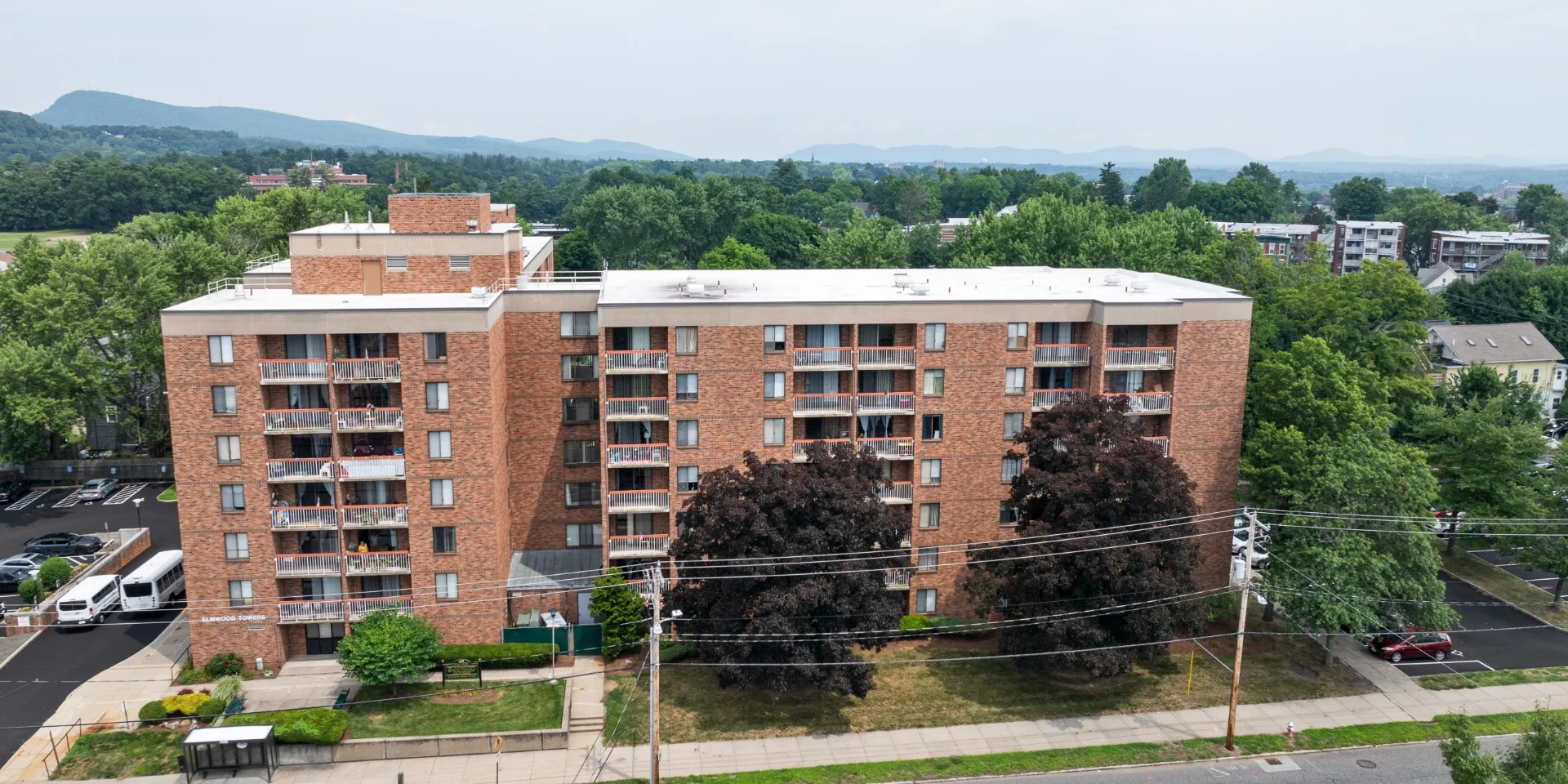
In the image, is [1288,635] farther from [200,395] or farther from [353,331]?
[200,395]

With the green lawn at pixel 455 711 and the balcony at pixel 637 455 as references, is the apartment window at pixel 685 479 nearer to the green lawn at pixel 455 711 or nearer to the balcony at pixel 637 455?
the balcony at pixel 637 455

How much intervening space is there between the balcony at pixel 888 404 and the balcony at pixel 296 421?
78.3 ft

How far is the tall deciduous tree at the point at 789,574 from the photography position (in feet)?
130

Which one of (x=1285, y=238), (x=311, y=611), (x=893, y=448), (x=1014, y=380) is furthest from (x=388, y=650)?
(x=1285, y=238)

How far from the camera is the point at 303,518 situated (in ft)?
149

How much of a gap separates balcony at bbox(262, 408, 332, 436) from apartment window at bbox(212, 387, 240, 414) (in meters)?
1.34

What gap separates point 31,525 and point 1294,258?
173647 millimetres

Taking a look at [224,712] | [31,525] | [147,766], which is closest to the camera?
[147,766]

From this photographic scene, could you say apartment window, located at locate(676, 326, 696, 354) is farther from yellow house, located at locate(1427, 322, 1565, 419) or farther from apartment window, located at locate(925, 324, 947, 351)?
yellow house, located at locate(1427, 322, 1565, 419)

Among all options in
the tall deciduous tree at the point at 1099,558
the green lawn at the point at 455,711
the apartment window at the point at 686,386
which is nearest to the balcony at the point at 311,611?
the green lawn at the point at 455,711

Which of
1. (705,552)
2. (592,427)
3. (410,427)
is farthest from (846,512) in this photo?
(410,427)

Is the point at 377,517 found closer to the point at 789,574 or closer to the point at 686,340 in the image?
the point at 686,340

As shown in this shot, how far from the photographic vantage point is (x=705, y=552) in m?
41.2

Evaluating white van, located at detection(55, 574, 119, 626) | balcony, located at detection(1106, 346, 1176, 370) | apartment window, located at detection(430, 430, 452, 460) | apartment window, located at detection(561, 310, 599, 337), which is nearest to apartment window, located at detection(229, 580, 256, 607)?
apartment window, located at detection(430, 430, 452, 460)
